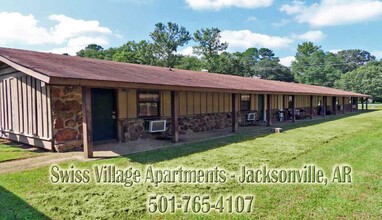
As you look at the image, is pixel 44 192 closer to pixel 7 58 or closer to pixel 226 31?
pixel 7 58

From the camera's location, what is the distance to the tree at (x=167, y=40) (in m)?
54.4

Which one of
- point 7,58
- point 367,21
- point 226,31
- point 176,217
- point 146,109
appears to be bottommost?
point 176,217

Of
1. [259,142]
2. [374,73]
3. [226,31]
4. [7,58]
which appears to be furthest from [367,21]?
[7,58]

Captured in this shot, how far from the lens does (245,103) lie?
15953 millimetres

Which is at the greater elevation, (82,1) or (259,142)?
(82,1)

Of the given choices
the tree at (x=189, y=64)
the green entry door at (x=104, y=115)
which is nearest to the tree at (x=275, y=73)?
the tree at (x=189, y=64)

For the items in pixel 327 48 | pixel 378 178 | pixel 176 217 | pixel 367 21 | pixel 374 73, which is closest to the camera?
pixel 176 217

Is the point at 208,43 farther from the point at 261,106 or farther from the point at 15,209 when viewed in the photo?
the point at 15,209

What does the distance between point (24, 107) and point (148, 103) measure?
405cm

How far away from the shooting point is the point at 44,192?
4.59 metres

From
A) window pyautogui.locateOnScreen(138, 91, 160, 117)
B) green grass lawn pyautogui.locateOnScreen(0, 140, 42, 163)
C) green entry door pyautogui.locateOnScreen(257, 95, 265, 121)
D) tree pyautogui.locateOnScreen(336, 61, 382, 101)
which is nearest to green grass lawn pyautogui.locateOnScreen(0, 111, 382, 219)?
green grass lawn pyautogui.locateOnScreen(0, 140, 42, 163)

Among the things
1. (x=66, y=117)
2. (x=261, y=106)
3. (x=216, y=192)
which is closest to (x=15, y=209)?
(x=216, y=192)

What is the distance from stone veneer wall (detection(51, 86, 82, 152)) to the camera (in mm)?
7891

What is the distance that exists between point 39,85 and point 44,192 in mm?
4544
